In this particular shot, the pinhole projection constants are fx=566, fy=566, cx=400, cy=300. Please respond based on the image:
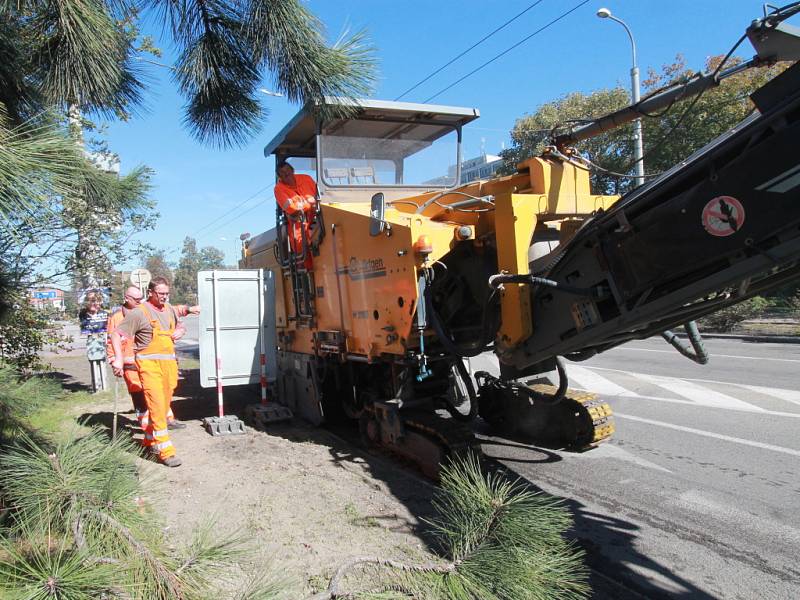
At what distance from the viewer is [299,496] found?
14.4 ft

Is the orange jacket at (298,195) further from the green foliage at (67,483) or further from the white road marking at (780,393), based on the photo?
the white road marking at (780,393)

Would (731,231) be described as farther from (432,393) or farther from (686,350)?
(432,393)

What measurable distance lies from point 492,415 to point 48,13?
5045 millimetres

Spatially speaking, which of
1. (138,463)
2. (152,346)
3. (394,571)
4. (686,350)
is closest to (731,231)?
(686,350)

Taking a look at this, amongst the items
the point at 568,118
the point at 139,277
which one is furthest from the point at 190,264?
the point at 139,277

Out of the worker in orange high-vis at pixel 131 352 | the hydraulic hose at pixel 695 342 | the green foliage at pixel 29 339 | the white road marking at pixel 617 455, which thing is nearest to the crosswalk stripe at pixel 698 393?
the white road marking at pixel 617 455

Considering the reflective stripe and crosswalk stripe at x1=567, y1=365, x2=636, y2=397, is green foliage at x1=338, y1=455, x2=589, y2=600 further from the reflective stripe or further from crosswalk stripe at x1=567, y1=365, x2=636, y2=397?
crosswalk stripe at x1=567, y1=365, x2=636, y2=397

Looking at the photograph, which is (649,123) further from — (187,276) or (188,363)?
(187,276)

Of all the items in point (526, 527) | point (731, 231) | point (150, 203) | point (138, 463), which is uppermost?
point (150, 203)

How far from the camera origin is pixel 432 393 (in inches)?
219

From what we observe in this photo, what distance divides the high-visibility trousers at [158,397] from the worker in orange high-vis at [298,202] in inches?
73.2

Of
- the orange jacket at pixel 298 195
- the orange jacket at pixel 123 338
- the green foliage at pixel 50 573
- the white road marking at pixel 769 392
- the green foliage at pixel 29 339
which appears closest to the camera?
the green foliage at pixel 50 573

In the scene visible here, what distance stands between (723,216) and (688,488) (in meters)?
2.94

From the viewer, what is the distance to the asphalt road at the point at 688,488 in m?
3.37
